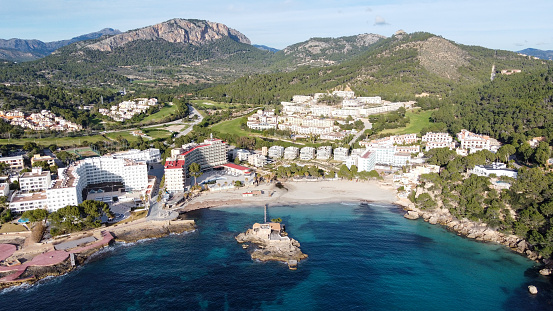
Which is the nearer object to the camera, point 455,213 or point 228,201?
point 455,213

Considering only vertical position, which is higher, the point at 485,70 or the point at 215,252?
the point at 485,70

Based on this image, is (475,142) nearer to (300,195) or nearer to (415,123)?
(415,123)

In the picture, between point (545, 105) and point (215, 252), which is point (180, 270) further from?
point (545, 105)

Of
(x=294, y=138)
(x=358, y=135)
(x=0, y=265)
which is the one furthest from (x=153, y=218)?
(x=358, y=135)

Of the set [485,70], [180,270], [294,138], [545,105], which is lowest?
[180,270]

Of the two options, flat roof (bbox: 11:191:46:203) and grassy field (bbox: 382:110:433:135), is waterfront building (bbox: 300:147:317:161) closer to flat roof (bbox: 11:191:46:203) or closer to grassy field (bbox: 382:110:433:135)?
grassy field (bbox: 382:110:433:135)

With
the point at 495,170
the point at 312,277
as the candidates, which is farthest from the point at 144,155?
the point at 495,170

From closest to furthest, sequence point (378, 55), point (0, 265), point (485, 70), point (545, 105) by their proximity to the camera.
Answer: point (0, 265), point (545, 105), point (485, 70), point (378, 55)
